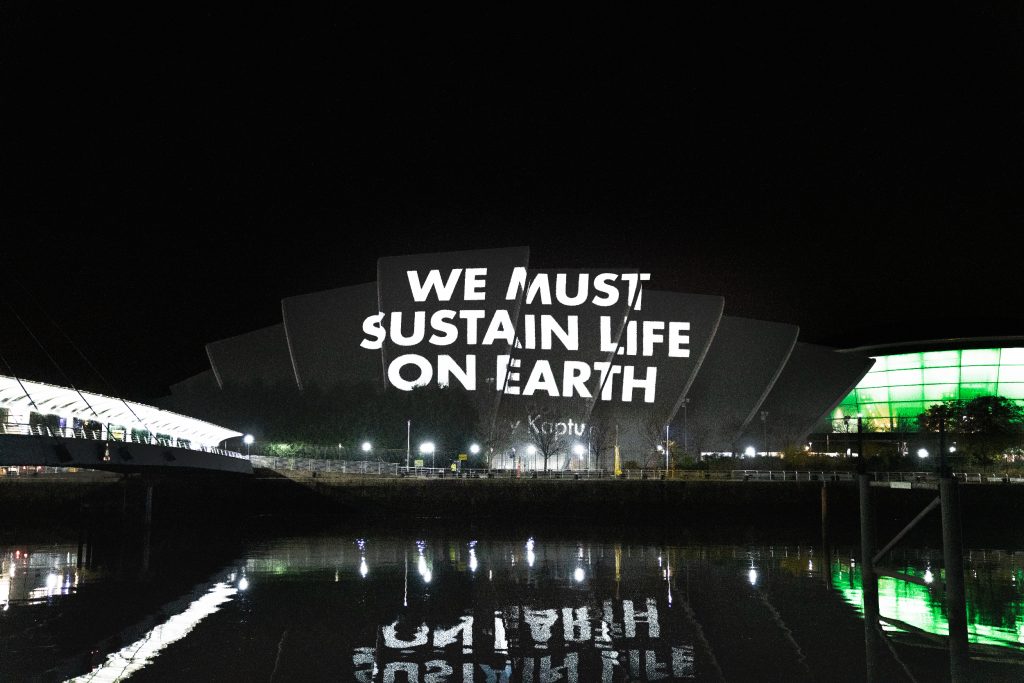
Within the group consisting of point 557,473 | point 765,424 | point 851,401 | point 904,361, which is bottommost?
point 557,473

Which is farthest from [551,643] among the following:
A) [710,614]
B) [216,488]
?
[216,488]

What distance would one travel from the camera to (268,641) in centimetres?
1639

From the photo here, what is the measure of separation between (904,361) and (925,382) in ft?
7.91

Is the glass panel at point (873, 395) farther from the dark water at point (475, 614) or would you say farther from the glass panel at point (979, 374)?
the dark water at point (475, 614)

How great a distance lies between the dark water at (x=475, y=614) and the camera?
48.2ft

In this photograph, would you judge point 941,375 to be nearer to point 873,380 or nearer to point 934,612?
point 873,380

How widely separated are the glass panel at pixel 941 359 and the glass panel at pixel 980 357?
61 centimetres

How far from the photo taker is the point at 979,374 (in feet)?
248

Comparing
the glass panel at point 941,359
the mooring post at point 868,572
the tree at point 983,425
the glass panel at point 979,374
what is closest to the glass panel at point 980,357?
the glass panel at point 979,374

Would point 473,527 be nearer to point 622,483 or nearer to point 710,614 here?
point 622,483

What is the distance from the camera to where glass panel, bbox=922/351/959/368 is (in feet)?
252

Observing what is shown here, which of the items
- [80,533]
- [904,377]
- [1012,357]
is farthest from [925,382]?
[80,533]

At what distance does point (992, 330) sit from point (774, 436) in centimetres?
1960

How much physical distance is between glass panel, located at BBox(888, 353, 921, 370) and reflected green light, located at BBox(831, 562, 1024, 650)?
57.6 metres
